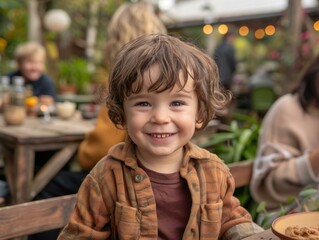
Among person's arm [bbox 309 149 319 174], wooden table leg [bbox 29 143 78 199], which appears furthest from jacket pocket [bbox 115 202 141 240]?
wooden table leg [bbox 29 143 78 199]

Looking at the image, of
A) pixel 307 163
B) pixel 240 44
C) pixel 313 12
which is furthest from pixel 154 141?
pixel 240 44

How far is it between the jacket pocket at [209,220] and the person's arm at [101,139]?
52.5 inches

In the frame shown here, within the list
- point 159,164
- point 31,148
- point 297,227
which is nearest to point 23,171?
point 31,148

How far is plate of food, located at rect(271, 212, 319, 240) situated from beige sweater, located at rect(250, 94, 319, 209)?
1.29m

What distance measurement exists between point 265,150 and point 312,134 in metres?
0.26

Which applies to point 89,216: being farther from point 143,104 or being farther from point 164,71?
point 164,71

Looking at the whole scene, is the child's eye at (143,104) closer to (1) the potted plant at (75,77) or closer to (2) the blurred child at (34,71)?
(2) the blurred child at (34,71)

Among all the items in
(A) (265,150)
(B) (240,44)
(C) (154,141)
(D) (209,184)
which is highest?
(C) (154,141)

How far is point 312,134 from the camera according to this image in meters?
2.94

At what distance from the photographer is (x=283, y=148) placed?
9.61 ft

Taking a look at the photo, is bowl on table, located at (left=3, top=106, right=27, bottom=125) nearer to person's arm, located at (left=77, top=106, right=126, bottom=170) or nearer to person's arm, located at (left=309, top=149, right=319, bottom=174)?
person's arm, located at (left=77, top=106, right=126, bottom=170)

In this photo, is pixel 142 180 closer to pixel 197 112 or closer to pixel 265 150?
pixel 197 112

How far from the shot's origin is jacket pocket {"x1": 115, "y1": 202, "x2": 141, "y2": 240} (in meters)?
1.52

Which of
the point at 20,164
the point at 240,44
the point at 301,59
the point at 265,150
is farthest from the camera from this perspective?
the point at 240,44
